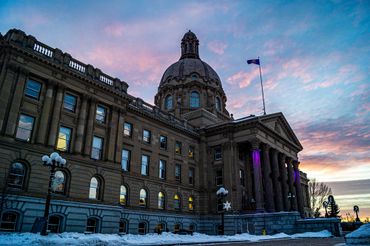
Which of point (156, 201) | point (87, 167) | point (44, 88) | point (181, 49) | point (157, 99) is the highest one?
point (181, 49)

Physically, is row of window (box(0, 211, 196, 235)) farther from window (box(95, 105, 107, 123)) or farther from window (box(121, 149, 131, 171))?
window (box(95, 105, 107, 123))

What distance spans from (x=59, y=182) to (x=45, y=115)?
242 inches

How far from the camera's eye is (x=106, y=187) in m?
30.2

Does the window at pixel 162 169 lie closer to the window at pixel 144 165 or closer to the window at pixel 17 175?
the window at pixel 144 165

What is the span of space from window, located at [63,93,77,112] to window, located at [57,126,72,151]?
2.16 metres

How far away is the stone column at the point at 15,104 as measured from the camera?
970 inches

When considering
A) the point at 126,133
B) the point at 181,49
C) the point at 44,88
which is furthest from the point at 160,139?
the point at 181,49

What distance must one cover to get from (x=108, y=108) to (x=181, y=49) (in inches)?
1945

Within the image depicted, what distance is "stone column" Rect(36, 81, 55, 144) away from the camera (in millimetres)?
26547

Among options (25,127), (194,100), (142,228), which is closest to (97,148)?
(25,127)

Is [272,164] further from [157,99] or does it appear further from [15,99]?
[15,99]

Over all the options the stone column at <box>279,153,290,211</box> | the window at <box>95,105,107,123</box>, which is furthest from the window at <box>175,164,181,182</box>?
the stone column at <box>279,153,290,211</box>

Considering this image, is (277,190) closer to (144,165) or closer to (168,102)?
(144,165)

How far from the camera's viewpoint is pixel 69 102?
3023 cm
